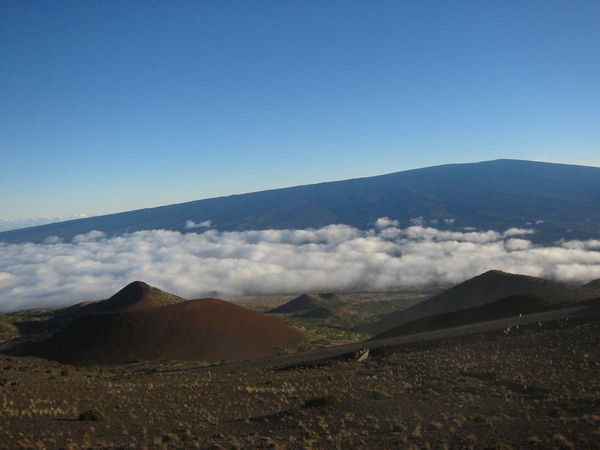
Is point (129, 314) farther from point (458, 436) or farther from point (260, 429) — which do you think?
point (458, 436)

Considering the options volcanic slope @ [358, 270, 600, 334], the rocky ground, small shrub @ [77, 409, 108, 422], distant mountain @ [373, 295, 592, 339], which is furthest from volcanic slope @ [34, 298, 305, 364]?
volcanic slope @ [358, 270, 600, 334]

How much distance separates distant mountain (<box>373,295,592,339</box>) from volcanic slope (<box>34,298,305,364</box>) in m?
9.40

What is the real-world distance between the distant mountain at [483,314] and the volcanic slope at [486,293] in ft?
37.8

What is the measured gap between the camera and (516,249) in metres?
142

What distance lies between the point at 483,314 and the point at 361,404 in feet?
77.4

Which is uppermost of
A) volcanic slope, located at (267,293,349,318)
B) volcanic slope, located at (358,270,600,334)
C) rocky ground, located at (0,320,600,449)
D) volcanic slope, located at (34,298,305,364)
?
rocky ground, located at (0,320,600,449)

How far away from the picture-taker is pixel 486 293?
176 feet

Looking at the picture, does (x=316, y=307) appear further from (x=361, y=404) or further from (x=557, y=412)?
(x=557, y=412)

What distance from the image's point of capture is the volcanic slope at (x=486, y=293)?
150 feet

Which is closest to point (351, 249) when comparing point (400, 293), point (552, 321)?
point (400, 293)

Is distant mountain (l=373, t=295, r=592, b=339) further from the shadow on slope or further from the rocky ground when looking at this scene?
the shadow on slope

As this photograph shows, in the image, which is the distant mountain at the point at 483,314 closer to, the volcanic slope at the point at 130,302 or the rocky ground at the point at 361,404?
the rocky ground at the point at 361,404

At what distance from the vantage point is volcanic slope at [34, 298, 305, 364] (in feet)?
116

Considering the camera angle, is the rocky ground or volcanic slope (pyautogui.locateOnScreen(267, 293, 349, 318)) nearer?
the rocky ground
